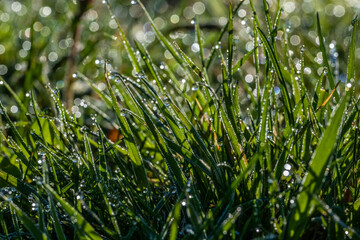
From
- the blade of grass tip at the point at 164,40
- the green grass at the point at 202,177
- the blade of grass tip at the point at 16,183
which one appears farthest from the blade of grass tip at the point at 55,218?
the blade of grass tip at the point at 164,40

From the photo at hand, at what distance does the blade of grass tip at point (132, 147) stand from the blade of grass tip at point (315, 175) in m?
0.33

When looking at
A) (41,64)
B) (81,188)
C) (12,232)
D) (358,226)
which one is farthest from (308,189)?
(41,64)

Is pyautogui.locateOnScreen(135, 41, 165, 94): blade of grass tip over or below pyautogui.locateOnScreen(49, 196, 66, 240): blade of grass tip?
over

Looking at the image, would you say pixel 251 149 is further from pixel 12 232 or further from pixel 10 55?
pixel 10 55

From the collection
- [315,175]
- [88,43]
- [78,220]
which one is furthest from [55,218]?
[88,43]

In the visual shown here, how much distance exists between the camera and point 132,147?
0.89m

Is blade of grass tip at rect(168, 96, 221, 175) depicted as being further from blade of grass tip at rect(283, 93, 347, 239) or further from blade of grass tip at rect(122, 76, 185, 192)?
blade of grass tip at rect(283, 93, 347, 239)

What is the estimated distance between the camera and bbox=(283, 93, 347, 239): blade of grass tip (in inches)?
24.7

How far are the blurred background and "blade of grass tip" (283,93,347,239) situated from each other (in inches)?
21.7

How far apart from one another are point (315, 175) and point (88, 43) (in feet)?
4.95

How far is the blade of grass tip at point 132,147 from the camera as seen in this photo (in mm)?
876

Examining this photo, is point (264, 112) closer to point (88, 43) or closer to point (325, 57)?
point (325, 57)

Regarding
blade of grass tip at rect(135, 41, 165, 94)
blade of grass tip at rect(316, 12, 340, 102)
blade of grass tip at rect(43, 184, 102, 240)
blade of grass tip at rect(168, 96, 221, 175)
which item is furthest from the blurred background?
blade of grass tip at rect(43, 184, 102, 240)

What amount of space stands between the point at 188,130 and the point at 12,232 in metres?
0.41
